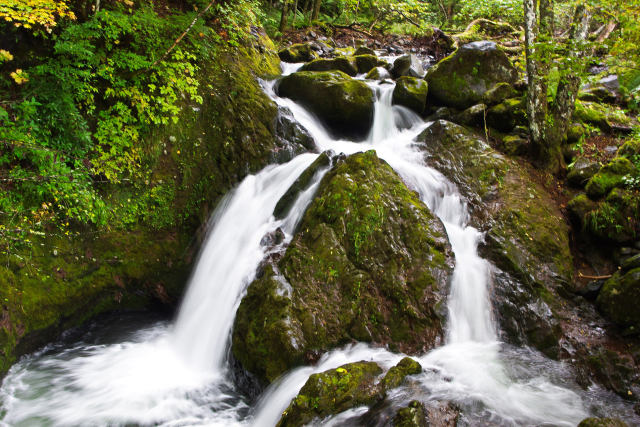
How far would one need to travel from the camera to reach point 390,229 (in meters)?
4.87

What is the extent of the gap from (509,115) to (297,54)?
6.71 m

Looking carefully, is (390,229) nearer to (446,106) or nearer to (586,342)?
(586,342)

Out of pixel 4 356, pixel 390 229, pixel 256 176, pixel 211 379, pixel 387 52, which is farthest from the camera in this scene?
pixel 387 52

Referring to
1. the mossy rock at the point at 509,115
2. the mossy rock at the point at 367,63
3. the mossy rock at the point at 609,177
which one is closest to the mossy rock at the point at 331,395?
the mossy rock at the point at 609,177

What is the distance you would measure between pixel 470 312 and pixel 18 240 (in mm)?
5606

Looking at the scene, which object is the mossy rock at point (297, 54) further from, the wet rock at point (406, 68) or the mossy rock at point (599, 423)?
the mossy rock at point (599, 423)

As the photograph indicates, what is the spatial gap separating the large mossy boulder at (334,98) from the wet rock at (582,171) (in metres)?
4.07

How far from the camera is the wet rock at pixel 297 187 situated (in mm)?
5809

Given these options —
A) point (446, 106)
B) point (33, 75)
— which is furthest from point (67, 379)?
point (446, 106)

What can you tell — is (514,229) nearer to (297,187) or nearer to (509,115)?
(509,115)

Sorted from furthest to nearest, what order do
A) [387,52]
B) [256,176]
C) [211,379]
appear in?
[387,52]
[256,176]
[211,379]

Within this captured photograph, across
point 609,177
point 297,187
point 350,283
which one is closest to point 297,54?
point 297,187

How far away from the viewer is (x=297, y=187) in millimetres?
5902

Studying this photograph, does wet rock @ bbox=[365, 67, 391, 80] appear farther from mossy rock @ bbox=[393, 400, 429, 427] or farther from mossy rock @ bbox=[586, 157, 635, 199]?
mossy rock @ bbox=[393, 400, 429, 427]
